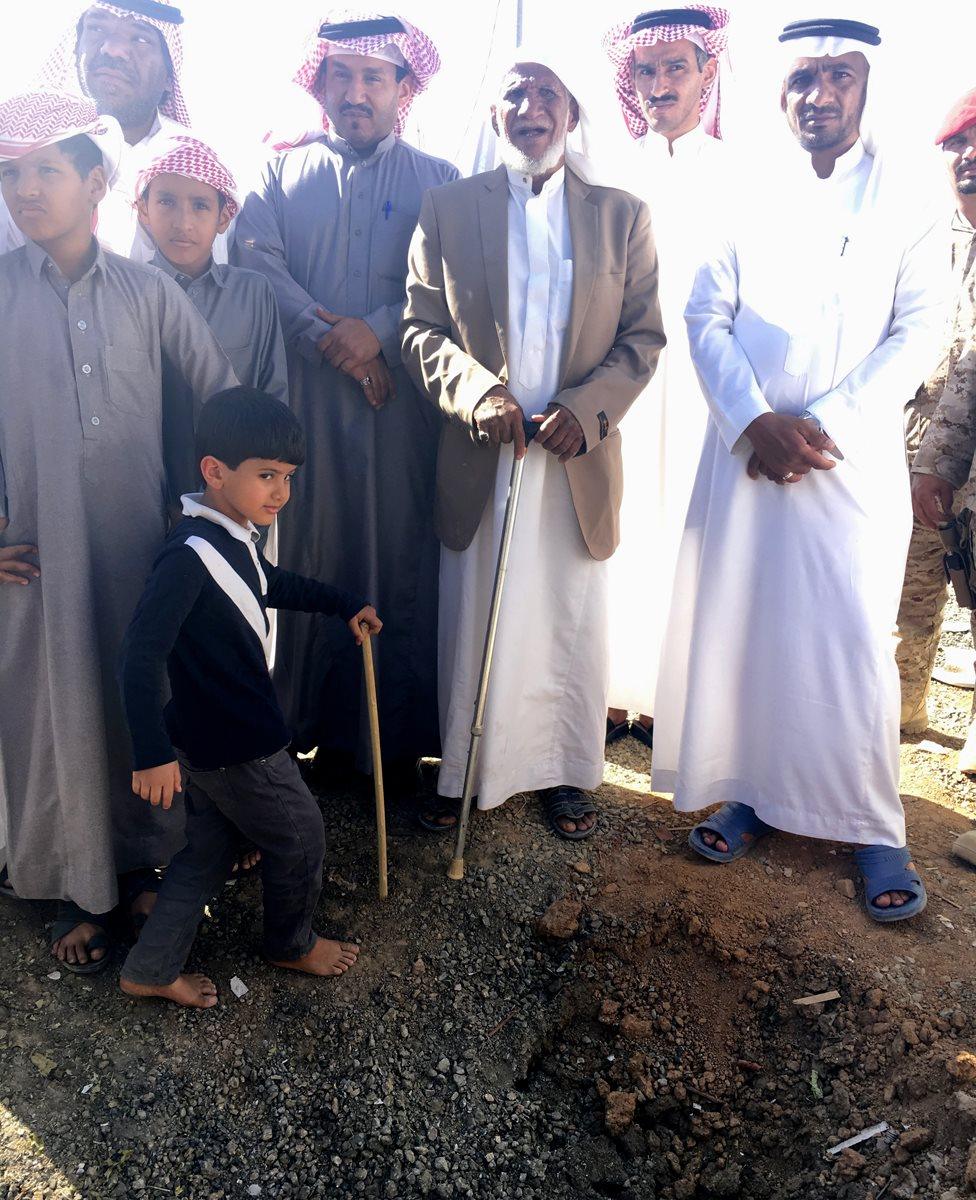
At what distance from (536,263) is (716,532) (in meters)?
0.99

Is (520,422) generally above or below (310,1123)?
above

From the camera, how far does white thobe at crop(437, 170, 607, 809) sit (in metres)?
2.89

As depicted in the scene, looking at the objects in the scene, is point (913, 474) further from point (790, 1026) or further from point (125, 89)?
point (125, 89)

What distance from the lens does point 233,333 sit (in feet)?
9.27

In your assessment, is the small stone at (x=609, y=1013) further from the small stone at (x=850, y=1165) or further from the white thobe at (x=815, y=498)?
the white thobe at (x=815, y=498)

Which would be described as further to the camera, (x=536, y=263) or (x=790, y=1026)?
(x=536, y=263)

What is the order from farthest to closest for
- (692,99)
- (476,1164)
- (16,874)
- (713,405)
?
(692,99) → (713,405) → (16,874) → (476,1164)

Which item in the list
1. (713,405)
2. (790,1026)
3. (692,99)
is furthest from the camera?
(692,99)

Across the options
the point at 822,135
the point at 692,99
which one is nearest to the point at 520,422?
the point at 822,135

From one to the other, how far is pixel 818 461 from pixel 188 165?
6.36ft

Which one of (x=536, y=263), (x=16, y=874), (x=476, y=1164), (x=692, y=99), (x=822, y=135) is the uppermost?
(x=692, y=99)

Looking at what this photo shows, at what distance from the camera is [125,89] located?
3.33 m

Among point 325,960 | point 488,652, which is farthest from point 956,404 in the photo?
point 325,960

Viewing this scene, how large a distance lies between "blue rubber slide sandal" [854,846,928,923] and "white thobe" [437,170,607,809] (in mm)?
867
